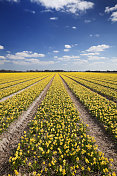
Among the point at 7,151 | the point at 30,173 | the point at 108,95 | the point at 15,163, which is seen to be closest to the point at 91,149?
the point at 30,173

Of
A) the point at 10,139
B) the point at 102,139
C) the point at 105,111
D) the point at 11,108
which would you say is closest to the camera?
the point at 10,139

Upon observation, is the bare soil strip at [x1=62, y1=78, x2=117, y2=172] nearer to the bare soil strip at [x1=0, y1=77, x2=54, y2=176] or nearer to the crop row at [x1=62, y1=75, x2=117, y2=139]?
the crop row at [x1=62, y1=75, x2=117, y2=139]

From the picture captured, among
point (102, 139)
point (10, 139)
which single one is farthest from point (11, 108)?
point (102, 139)

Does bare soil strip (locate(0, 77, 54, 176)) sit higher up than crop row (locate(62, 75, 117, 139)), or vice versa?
crop row (locate(62, 75, 117, 139))

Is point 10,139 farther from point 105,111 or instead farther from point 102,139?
point 105,111

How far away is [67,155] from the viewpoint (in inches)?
156

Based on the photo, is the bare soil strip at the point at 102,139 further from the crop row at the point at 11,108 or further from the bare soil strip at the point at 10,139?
the crop row at the point at 11,108

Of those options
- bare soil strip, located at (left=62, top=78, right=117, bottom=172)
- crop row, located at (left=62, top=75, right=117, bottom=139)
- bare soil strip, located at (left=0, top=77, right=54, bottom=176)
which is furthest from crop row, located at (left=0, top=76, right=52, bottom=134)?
crop row, located at (left=62, top=75, right=117, bottom=139)

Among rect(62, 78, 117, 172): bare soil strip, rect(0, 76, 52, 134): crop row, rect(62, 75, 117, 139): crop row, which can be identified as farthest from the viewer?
rect(0, 76, 52, 134): crop row

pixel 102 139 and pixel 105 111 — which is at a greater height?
pixel 105 111

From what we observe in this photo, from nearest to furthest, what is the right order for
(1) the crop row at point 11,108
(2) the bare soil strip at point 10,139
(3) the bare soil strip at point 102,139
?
(2) the bare soil strip at point 10,139
(3) the bare soil strip at point 102,139
(1) the crop row at point 11,108

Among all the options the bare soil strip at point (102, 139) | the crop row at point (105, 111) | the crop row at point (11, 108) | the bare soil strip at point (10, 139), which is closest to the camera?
the bare soil strip at point (10, 139)

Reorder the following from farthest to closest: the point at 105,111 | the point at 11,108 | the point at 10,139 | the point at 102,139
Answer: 1. the point at 11,108
2. the point at 105,111
3. the point at 102,139
4. the point at 10,139

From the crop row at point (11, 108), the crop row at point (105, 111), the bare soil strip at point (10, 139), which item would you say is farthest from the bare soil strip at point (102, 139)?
the crop row at point (11, 108)
